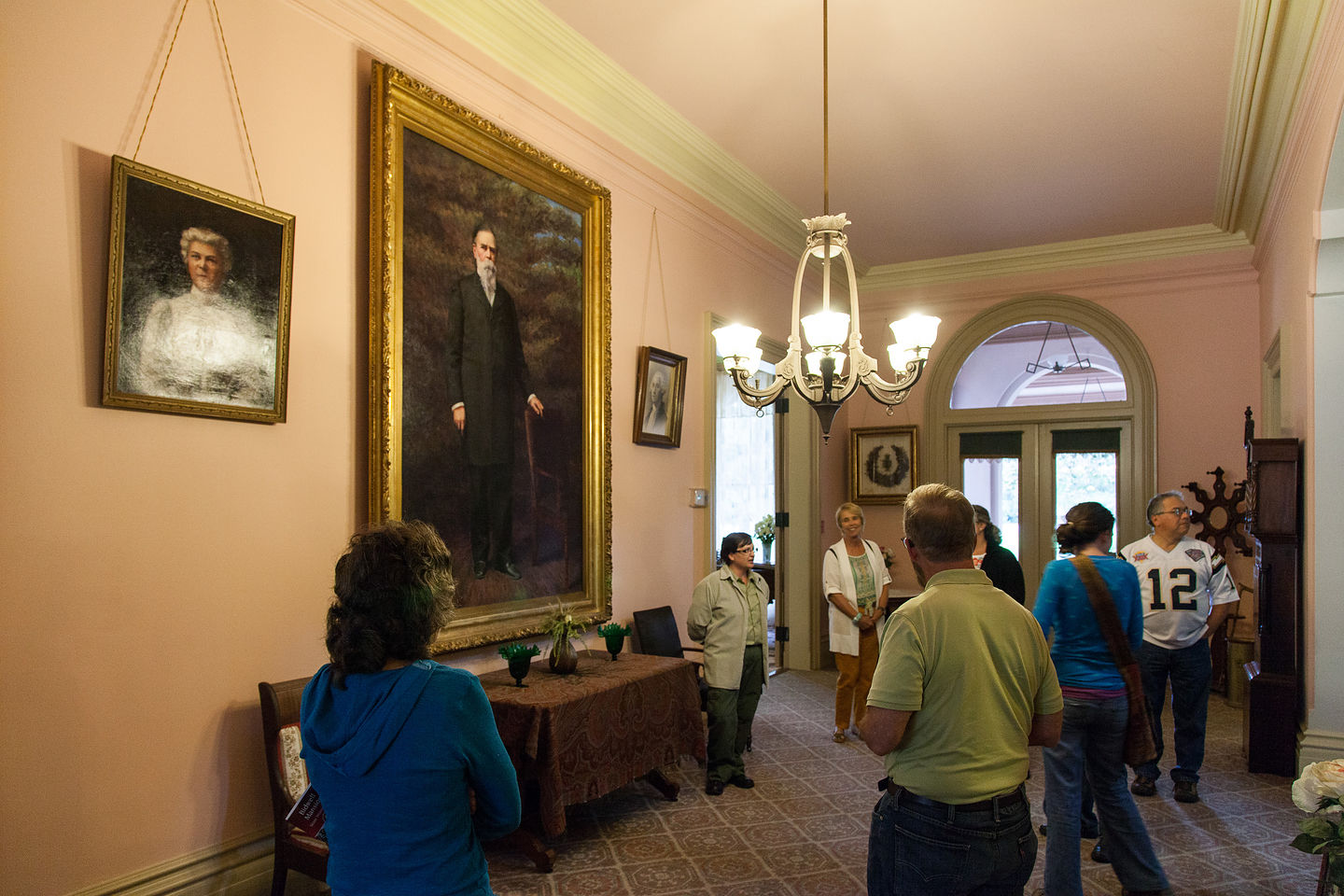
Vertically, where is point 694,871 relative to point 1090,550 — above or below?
below

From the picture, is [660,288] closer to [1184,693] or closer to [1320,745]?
[1184,693]

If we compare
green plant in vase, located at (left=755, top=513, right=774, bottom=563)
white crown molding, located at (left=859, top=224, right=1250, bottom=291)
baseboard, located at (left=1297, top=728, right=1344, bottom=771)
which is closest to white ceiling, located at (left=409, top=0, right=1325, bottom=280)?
white crown molding, located at (left=859, top=224, right=1250, bottom=291)

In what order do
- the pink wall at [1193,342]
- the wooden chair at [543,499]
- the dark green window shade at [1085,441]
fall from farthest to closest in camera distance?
the dark green window shade at [1085,441] < the pink wall at [1193,342] < the wooden chair at [543,499]

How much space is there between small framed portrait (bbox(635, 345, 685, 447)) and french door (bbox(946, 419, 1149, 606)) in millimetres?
4112

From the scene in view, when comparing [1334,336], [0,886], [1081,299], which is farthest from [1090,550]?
[1081,299]

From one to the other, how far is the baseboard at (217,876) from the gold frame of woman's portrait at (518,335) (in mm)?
1098

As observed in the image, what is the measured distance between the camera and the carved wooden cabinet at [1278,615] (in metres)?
5.30

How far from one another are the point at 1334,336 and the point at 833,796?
390 cm

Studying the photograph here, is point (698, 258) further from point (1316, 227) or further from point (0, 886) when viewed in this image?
point (0, 886)

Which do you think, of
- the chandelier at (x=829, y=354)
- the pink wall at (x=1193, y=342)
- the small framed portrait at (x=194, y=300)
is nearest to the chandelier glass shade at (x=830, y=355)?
the chandelier at (x=829, y=354)

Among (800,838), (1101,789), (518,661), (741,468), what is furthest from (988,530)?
(741,468)

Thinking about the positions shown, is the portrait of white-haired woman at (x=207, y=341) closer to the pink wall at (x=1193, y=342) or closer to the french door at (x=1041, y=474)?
the pink wall at (x=1193, y=342)

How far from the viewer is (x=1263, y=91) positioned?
5160 mm

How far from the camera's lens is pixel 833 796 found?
4.91 meters
